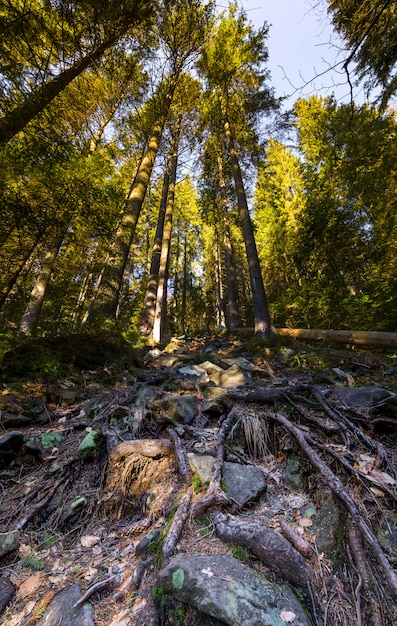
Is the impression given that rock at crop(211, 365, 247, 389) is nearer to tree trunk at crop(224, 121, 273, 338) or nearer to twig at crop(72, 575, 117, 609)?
twig at crop(72, 575, 117, 609)

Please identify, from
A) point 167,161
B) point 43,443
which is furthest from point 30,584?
point 167,161

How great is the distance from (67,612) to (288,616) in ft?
4.49

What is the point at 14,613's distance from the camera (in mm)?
1736

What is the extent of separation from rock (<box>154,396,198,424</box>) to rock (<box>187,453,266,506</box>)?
810 mm

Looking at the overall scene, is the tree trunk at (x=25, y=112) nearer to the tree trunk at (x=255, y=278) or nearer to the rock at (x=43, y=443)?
the rock at (x=43, y=443)

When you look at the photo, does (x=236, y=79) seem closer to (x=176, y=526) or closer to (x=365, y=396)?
(x=365, y=396)

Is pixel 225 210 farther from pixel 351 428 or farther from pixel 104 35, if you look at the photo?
pixel 351 428

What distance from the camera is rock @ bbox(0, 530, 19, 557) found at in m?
2.13

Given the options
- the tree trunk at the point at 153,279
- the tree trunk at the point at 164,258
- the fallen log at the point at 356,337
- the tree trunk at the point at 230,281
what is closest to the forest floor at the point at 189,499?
the fallen log at the point at 356,337

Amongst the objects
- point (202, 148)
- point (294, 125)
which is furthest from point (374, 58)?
point (202, 148)

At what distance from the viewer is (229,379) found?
188 inches

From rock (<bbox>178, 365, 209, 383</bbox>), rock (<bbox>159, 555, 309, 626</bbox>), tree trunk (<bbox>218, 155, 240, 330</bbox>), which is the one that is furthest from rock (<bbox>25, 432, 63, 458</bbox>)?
tree trunk (<bbox>218, 155, 240, 330</bbox>)

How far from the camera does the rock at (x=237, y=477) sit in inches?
90.0

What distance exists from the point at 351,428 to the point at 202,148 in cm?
1500
